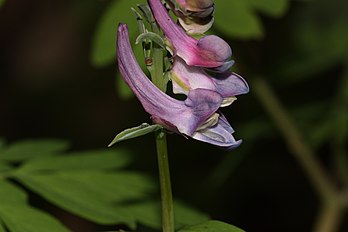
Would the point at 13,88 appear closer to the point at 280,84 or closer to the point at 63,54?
the point at 63,54

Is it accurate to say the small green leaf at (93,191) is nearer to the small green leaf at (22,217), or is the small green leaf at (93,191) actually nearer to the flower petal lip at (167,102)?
the small green leaf at (22,217)

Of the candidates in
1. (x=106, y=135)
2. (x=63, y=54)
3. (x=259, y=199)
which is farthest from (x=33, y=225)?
(x=63, y=54)

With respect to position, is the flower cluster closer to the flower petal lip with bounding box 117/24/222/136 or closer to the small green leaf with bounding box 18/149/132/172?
the flower petal lip with bounding box 117/24/222/136

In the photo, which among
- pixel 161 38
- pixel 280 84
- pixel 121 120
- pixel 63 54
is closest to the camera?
pixel 161 38

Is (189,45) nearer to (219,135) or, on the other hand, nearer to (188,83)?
(188,83)

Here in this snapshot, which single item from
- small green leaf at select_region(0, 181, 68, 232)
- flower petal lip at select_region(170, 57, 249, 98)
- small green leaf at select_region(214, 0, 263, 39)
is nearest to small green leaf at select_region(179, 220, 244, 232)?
flower petal lip at select_region(170, 57, 249, 98)

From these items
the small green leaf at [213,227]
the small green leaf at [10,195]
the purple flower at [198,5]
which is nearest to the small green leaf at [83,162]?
the small green leaf at [10,195]

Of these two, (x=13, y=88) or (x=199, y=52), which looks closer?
(x=199, y=52)
